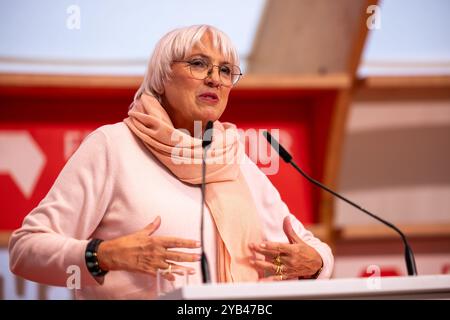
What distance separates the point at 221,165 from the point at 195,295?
1.73ft

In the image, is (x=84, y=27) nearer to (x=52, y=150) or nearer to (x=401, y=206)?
(x=52, y=150)

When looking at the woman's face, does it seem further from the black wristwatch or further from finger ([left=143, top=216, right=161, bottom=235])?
the black wristwatch

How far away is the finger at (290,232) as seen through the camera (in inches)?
70.6

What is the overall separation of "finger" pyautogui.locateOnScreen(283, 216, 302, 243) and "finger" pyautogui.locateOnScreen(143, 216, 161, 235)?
1.05 ft

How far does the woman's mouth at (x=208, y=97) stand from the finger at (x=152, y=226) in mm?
322

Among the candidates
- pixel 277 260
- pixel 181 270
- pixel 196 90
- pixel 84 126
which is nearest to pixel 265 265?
pixel 277 260

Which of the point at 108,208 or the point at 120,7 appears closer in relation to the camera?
the point at 108,208

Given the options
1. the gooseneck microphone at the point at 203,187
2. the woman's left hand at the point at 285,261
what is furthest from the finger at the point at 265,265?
the gooseneck microphone at the point at 203,187

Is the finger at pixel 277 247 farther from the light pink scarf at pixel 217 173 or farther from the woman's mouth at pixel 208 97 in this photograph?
the woman's mouth at pixel 208 97

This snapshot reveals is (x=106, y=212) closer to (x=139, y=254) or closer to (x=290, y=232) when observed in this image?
(x=139, y=254)

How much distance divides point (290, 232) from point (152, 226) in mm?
352

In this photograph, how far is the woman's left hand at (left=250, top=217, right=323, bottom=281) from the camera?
68.0 inches

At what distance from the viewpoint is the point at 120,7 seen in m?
2.88
